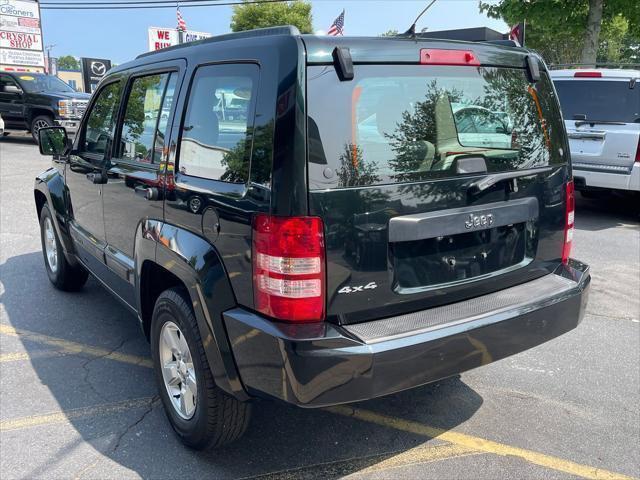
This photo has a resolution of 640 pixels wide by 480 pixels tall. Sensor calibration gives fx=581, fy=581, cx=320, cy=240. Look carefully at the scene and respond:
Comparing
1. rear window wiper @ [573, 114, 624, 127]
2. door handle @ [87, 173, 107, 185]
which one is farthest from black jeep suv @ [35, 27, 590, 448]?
rear window wiper @ [573, 114, 624, 127]

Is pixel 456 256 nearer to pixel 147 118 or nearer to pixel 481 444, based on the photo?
pixel 481 444

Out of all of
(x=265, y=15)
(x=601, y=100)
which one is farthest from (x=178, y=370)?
(x=265, y=15)

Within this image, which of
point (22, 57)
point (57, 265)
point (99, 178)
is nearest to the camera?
point (99, 178)

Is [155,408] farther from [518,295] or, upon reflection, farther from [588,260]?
[588,260]

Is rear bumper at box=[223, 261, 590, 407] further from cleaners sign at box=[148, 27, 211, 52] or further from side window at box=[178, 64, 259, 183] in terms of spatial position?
cleaners sign at box=[148, 27, 211, 52]

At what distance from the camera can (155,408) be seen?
3379mm

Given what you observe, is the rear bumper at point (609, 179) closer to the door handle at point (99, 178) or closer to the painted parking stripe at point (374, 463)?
the painted parking stripe at point (374, 463)

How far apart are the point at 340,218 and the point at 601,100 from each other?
7.29 metres

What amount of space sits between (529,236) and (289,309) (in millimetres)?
1388

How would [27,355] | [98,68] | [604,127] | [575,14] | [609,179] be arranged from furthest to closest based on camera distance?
[98,68] < [575,14] < [604,127] < [609,179] < [27,355]

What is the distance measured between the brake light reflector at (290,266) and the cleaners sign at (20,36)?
23330 millimetres

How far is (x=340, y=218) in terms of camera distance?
2.33 m

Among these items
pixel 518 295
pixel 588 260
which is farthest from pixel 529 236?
pixel 588 260

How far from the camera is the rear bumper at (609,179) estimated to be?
7.57m
